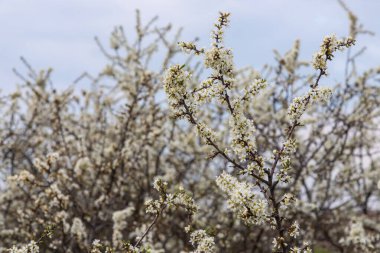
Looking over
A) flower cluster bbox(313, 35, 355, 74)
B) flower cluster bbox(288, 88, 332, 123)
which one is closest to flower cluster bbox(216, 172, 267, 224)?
flower cluster bbox(288, 88, 332, 123)

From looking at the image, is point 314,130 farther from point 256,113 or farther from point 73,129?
point 73,129

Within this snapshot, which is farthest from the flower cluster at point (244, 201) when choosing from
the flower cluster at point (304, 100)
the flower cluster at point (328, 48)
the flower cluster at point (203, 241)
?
the flower cluster at point (328, 48)

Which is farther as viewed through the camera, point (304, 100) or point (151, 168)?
point (151, 168)

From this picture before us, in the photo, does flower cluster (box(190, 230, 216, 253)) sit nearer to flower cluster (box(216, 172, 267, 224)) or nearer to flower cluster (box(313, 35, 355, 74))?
flower cluster (box(216, 172, 267, 224))

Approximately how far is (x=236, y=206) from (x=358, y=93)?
7144 mm

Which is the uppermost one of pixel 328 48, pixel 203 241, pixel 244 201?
pixel 328 48

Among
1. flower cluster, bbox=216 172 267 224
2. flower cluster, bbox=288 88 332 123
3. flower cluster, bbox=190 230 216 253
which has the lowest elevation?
flower cluster, bbox=190 230 216 253

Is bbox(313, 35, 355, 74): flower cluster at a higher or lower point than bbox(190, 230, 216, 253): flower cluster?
higher

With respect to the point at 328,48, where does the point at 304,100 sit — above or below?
below

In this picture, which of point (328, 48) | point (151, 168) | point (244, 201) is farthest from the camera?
point (151, 168)

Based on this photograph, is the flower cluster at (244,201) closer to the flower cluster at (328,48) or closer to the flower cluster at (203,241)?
the flower cluster at (203,241)

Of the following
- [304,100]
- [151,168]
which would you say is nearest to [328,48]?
[304,100]

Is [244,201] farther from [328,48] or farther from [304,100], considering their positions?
[328,48]

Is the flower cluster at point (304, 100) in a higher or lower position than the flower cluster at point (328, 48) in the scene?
lower
